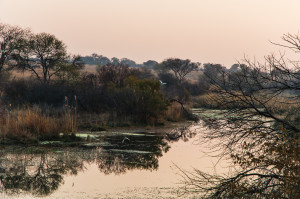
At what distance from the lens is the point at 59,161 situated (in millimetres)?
10359

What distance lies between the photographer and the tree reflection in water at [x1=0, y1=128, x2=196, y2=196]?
8.38 meters

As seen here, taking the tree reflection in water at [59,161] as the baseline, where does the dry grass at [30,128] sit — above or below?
above

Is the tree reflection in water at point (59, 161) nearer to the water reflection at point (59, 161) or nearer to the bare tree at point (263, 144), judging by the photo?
the water reflection at point (59, 161)

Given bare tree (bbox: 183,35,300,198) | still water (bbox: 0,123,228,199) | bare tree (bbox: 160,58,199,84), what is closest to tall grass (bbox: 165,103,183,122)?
still water (bbox: 0,123,228,199)

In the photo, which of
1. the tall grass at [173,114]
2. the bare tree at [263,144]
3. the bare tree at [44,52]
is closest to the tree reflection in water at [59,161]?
the bare tree at [263,144]

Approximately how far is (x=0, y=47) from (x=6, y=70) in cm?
213

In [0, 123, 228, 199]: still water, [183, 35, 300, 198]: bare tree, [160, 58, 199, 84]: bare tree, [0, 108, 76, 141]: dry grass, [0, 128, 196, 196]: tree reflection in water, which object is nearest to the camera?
[183, 35, 300, 198]: bare tree

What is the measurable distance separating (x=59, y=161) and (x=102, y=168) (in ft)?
4.12

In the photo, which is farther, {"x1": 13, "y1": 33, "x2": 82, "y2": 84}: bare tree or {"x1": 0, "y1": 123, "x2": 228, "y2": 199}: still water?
{"x1": 13, "y1": 33, "x2": 82, "y2": 84}: bare tree

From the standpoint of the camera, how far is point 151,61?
114938 mm

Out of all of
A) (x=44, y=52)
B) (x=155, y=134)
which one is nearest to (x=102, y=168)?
(x=155, y=134)

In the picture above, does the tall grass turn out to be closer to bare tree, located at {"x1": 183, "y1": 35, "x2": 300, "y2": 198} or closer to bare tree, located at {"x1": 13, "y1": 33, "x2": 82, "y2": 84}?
bare tree, located at {"x1": 183, "y1": 35, "x2": 300, "y2": 198}

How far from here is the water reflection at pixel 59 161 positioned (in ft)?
27.5

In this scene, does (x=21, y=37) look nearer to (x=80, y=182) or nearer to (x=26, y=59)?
(x=26, y=59)
